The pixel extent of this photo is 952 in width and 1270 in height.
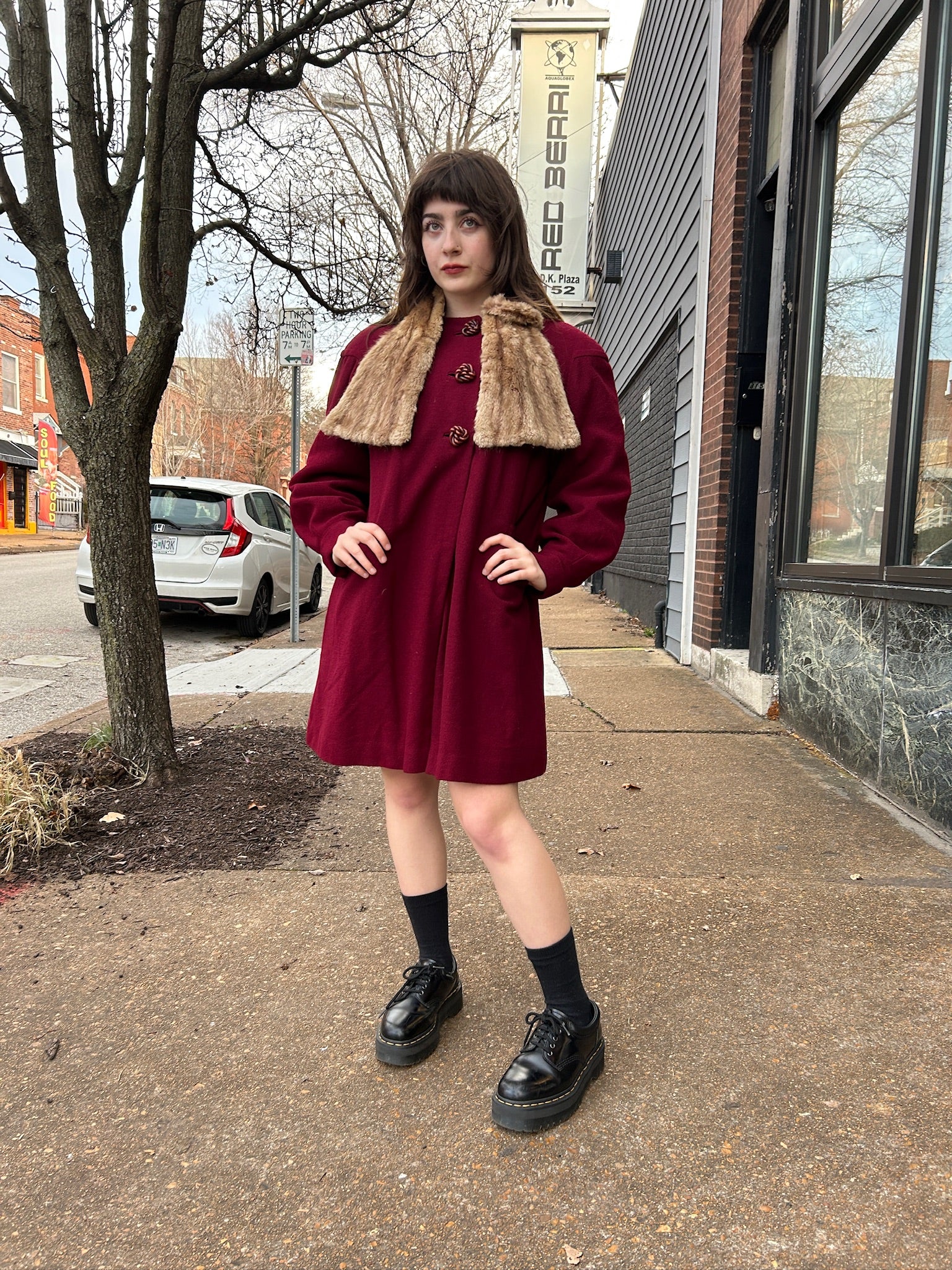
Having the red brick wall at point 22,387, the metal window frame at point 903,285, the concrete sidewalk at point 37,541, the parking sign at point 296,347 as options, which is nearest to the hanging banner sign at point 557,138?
the parking sign at point 296,347

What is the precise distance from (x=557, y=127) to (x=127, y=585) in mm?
10643

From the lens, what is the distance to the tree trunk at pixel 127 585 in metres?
3.60

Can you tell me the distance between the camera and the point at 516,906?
1816mm

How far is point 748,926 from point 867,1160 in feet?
3.02

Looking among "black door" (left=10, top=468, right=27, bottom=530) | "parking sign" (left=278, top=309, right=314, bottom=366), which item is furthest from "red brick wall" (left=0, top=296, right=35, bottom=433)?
"parking sign" (left=278, top=309, right=314, bottom=366)

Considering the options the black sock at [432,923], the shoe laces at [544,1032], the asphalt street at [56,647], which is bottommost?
the asphalt street at [56,647]

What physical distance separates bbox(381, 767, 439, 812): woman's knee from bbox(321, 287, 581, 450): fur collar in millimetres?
716

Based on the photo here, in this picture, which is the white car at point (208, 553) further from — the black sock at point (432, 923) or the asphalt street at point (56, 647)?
the black sock at point (432, 923)

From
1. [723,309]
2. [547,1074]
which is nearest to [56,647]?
[723,309]

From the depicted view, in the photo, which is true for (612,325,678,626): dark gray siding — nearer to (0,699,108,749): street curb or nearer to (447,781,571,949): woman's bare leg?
(0,699,108,749): street curb

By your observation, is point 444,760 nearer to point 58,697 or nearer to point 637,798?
point 637,798

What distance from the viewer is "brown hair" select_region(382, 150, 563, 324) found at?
6.01ft

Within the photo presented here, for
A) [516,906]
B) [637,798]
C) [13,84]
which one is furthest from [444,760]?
[13,84]

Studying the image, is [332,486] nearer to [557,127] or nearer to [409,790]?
[409,790]
